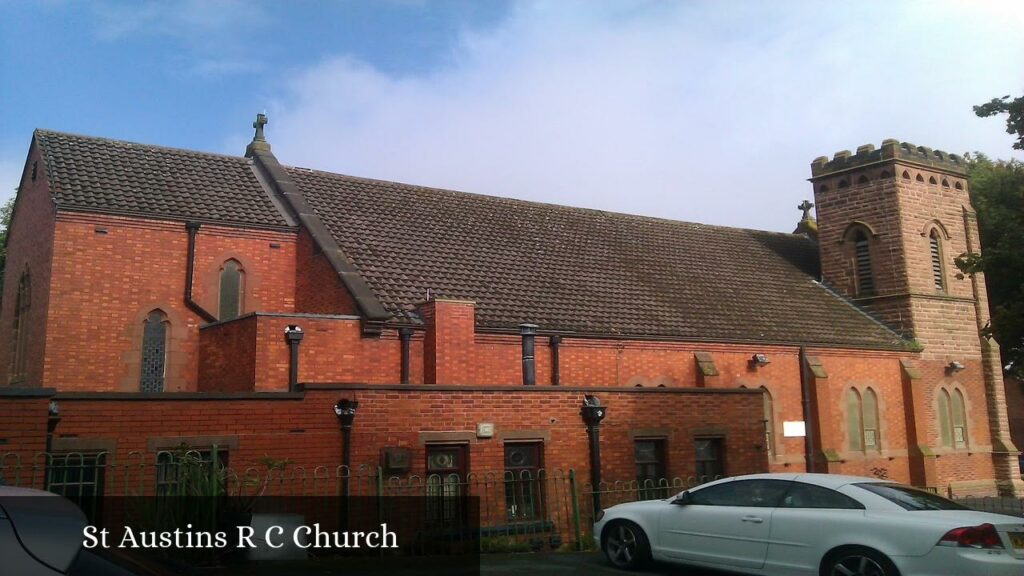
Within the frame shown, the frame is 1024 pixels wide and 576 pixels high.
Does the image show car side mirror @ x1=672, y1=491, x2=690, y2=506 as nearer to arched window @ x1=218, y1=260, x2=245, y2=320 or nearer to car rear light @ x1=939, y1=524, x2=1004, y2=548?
car rear light @ x1=939, y1=524, x2=1004, y2=548

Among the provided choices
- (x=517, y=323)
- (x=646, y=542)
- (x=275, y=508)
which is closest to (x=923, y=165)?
(x=517, y=323)

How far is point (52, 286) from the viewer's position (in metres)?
18.7

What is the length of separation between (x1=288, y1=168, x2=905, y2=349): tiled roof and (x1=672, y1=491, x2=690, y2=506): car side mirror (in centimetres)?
899

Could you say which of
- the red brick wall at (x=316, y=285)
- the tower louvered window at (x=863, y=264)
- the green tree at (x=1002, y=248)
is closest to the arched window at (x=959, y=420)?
the green tree at (x=1002, y=248)

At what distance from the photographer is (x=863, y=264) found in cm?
3089

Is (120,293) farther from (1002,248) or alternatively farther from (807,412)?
(1002,248)

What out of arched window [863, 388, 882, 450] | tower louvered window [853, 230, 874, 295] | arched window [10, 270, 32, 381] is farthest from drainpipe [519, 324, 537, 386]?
tower louvered window [853, 230, 874, 295]

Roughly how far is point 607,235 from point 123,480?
18.7 metres

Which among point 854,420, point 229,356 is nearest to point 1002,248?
point 854,420

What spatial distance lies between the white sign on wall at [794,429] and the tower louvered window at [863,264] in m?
7.14

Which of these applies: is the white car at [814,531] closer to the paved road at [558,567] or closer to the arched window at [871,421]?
the paved road at [558,567]

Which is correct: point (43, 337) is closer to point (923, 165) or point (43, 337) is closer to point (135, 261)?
point (135, 261)

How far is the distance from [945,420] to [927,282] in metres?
4.64

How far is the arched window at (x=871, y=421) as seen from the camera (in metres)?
27.3
